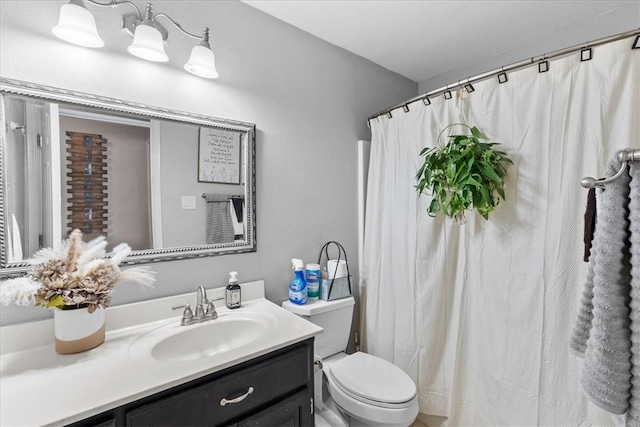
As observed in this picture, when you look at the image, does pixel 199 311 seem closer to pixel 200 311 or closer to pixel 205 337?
pixel 200 311

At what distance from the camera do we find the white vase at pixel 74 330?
990mm

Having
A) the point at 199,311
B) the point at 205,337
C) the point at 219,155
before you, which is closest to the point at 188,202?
the point at 219,155

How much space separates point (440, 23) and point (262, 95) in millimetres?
1098

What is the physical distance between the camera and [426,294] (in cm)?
171

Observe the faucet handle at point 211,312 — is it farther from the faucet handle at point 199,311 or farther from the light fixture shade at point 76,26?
the light fixture shade at point 76,26

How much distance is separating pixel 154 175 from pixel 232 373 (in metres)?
0.90

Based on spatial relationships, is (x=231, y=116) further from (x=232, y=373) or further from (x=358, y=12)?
(x=232, y=373)

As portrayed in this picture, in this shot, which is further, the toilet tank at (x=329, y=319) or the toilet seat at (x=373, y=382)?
the toilet tank at (x=329, y=319)

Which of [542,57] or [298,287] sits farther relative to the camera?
[298,287]

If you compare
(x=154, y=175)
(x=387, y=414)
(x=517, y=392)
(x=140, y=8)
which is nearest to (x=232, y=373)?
(x=387, y=414)

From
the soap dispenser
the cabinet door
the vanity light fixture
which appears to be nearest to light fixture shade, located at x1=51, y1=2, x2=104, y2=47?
the vanity light fixture

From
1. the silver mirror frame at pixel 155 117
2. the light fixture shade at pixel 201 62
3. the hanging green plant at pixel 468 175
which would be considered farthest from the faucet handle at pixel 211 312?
the hanging green plant at pixel 468 175

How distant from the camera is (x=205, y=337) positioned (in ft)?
4.17

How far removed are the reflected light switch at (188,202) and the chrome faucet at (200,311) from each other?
1.25 feet
